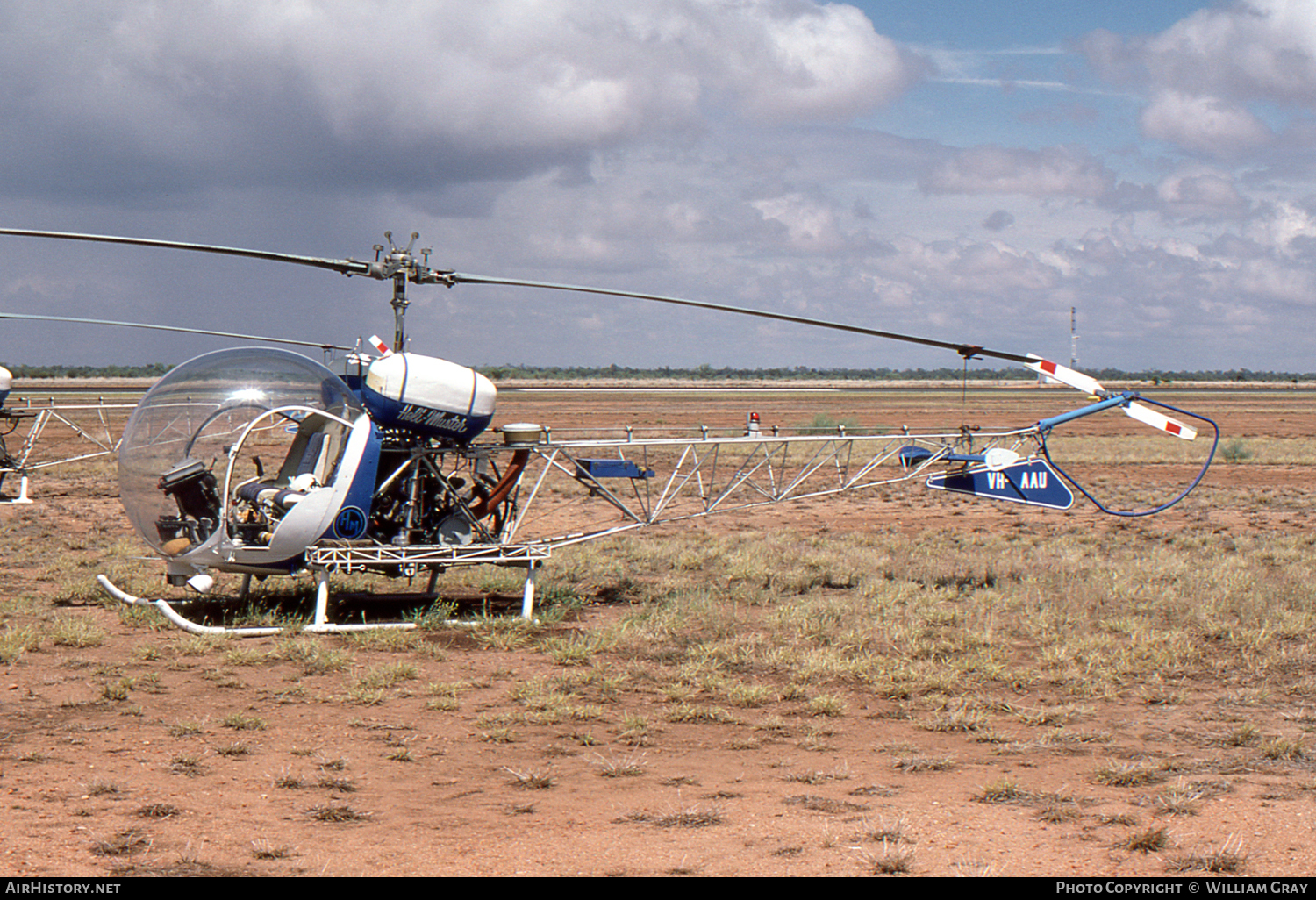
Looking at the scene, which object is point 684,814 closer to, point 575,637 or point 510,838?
point 510,838

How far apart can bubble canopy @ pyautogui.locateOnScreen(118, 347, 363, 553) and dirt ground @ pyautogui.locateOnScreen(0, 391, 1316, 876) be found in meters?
1.58

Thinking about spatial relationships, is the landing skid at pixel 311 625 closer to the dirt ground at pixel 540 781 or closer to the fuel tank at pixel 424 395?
the dirt ground at pixel 540 781

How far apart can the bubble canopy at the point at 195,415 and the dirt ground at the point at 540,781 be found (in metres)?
1.58

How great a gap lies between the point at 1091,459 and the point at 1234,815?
33803 millimetres

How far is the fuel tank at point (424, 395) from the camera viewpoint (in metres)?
11.3

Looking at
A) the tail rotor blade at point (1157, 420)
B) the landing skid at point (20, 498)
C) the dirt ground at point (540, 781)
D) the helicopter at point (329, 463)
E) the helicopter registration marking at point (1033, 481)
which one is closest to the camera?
the dirt ground at point (540, 781)

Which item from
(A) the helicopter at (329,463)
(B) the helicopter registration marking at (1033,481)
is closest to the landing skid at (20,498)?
(A) the helicopter at (329,463)

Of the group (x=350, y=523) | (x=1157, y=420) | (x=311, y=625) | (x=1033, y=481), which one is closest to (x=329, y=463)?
(x=350, y=523)

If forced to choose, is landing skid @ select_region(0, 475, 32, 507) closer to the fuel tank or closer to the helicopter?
the helicopter

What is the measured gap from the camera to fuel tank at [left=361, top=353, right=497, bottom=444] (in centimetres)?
1129

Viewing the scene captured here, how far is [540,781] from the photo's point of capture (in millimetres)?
7086

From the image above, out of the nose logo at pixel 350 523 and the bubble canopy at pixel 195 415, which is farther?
the nose logo at pixel 350 523

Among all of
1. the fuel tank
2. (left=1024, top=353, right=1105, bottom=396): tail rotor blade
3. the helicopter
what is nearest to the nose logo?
the helicopter

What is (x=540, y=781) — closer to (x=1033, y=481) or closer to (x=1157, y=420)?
(x=1033, y=481)
